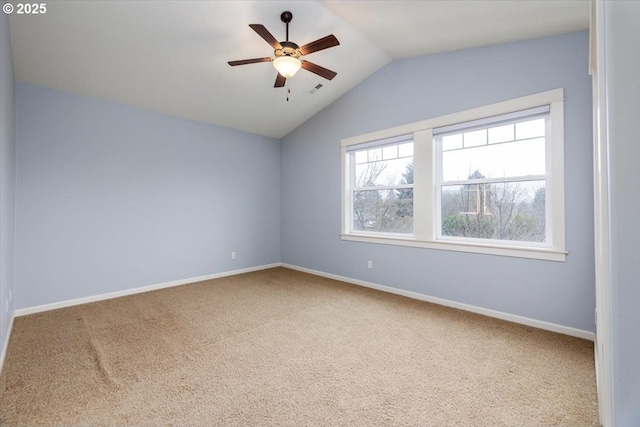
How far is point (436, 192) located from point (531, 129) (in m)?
1.14

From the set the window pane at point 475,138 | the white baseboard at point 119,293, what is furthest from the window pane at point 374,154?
the white baseboard at point 119,293

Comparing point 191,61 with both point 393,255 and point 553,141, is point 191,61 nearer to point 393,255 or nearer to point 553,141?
point 393,255

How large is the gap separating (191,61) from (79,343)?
309 centimetres

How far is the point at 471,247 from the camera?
323 cm

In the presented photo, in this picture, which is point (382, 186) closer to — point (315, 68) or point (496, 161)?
point (496, 161)

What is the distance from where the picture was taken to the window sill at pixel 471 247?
273 centimetres

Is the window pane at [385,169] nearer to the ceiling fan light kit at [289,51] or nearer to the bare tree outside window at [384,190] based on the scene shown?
the bare tree outside window at [384,190]

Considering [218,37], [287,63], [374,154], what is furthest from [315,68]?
[374,154]

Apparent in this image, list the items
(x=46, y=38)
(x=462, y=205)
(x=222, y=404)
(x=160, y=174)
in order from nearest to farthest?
1. (x=222, y=404)
2. (x=46, y=38)
3. (x=462, y=205)
4. (x=160, y=174)

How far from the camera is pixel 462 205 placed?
341cm

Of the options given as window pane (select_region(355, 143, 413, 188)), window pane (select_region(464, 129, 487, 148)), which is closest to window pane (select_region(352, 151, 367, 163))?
window pane (select_region(355, 143, 413, 188))

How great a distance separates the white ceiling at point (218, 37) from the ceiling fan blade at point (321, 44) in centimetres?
62

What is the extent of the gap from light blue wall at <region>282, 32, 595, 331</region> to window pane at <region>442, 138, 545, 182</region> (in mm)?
289

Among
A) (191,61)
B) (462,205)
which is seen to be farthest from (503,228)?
(191,61)
